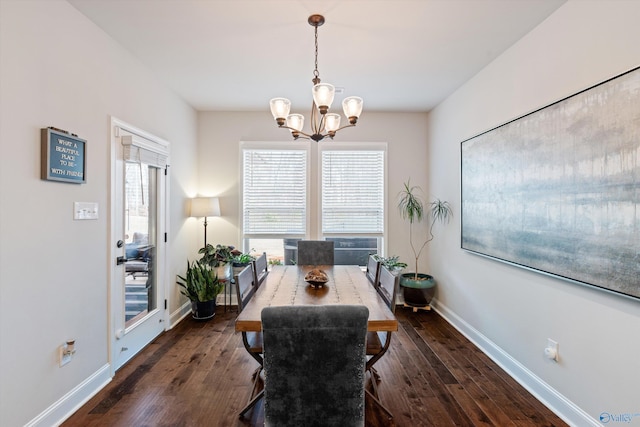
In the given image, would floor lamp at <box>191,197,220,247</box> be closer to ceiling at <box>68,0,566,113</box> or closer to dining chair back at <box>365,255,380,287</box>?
ceiling at <box>68,0,566,113</box>

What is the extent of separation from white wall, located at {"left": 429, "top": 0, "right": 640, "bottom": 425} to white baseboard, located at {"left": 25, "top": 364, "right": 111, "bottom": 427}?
3.36 metres

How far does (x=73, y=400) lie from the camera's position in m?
2.16

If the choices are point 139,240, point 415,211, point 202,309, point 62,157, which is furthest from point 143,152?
point 415,211

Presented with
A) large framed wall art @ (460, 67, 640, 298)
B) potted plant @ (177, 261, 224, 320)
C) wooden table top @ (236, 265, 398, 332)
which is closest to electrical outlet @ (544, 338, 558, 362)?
large framed wall art @ (460, 67, 640, 298)

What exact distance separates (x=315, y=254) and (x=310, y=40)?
217cm

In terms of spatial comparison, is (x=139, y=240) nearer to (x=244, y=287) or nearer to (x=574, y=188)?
(x=244, y=287)

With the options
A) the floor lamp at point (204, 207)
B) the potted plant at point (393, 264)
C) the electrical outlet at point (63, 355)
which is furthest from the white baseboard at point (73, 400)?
the potted plant at point (393, 264)

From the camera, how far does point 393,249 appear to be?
454cm

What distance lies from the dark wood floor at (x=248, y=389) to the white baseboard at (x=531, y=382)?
2.2 inches

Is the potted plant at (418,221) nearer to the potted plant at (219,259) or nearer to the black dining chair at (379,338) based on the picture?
the black dining chair at (379,338)

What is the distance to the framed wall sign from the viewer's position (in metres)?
1.94

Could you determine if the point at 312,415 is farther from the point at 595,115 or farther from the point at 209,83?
the point at 209,83

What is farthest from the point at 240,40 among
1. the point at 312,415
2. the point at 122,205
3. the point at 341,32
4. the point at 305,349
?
the point at 312,415

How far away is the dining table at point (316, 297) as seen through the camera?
180 cm
